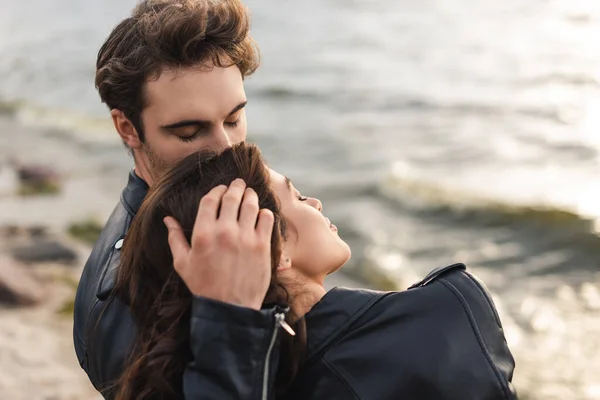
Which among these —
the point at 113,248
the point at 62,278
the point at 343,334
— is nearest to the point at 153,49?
the point at 113,248

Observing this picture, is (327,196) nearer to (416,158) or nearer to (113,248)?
(416,158)

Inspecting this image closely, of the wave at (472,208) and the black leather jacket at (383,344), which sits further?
the wave at (472,208)

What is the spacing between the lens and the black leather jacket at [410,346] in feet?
8.34

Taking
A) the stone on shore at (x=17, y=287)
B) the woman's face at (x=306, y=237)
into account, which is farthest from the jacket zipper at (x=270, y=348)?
the stone on shore at (x=17, y=287)

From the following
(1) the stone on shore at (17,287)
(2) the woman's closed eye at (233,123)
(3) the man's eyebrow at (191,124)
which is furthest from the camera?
(1) the stone on shore at (17,287)

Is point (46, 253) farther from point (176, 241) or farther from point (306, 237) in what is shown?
point (176, 241)

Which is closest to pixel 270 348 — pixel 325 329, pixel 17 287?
pixel 325 329

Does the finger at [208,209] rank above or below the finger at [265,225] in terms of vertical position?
above

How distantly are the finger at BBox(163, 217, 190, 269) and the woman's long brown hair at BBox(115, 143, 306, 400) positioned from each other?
0.04 meters

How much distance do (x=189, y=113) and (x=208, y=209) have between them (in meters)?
1.11

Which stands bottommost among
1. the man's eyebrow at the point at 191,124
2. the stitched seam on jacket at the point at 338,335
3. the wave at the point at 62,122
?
the wave at the point at 62,122

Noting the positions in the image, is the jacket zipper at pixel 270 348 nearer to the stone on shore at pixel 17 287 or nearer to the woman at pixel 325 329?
the woman at pixel 325 329

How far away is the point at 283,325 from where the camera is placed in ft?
8.05

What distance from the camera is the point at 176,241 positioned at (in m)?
2.54
